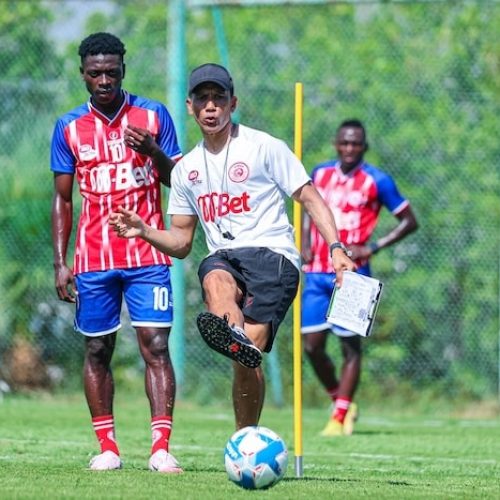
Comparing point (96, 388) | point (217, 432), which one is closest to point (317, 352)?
point (217, 432)

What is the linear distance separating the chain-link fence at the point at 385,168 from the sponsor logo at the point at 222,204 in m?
7.70

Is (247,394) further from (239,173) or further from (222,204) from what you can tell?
(239,173)

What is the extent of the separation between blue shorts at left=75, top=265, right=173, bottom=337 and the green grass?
822 mm

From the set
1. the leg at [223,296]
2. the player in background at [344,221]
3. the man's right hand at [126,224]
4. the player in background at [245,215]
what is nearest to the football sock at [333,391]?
the player in background at [344,221]

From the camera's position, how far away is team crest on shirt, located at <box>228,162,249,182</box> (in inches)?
301

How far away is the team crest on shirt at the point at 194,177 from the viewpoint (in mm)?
7738

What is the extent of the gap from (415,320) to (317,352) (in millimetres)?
3451

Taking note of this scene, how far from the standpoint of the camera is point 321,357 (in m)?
12.4

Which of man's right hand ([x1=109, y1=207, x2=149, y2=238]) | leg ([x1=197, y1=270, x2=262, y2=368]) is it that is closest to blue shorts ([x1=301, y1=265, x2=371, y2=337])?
leg ([x1=197, y1=270, x2=262, y2=368])

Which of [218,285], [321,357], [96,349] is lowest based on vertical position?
[321,357]

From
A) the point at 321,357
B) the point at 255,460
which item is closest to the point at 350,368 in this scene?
the point at 321,357

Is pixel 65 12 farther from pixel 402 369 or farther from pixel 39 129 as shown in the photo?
pixel 402 369

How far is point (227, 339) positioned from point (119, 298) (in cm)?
158

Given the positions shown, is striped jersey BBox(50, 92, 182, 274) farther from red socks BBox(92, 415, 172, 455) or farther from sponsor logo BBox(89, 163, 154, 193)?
red socks BBox(92, 415, 172, 455)
